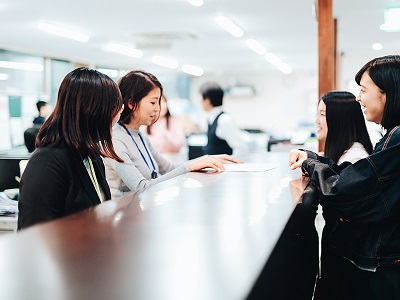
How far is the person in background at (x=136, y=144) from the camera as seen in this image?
1.93 metres

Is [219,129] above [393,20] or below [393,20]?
below

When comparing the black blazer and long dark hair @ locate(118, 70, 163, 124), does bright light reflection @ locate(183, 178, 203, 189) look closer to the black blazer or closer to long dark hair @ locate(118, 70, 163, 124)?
the black blazer

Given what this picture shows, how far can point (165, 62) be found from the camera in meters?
14.2

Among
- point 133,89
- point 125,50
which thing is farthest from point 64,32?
point 133,89

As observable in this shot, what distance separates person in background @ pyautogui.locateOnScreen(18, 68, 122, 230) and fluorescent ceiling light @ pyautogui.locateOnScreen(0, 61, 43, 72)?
32.0 feet

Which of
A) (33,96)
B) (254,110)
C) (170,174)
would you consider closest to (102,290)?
(170,174)

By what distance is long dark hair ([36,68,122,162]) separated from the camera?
5.08 feet

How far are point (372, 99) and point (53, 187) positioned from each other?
1.07 m

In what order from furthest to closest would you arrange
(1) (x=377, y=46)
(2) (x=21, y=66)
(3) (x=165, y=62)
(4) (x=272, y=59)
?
(3) (x=165, y=62) < (4) (x=272, y=59) < (2) (x=21, y=66) < (1) (x=377, y=46)

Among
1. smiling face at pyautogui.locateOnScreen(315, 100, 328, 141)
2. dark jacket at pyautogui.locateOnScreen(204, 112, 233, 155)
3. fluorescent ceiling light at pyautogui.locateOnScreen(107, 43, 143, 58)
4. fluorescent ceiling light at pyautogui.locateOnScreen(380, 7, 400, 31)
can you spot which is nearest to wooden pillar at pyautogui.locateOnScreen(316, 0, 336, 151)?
dark jacket at pyautogui.locateOnScreen(204, 112, 233, 155)

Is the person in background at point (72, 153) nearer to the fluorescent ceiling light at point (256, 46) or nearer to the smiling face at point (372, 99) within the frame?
the smiling face at point (372, 99)

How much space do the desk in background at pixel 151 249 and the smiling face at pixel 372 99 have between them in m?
0.47

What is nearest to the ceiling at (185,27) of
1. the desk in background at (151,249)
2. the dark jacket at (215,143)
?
the dark jacket at (215,143)

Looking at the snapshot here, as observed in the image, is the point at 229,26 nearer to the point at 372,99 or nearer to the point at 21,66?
the point at 21,66
